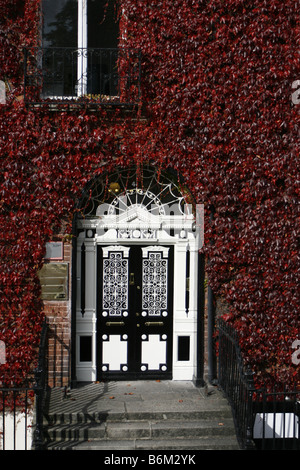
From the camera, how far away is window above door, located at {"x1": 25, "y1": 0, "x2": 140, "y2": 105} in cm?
838

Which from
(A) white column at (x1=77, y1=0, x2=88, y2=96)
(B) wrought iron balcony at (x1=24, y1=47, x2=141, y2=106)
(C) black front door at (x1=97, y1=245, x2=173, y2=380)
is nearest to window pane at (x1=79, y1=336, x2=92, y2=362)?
(C) black front door at (x1=97, y1=245, x2=173, y2=380)

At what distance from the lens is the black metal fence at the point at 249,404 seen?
261 inches

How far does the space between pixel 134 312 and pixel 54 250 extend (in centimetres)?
160

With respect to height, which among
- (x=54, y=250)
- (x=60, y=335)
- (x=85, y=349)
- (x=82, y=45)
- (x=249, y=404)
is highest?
(x=82, y=45)

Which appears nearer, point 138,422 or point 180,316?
point 138,422

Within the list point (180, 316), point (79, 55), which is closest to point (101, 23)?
point (79, 55)

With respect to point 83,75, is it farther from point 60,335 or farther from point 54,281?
point 60,335

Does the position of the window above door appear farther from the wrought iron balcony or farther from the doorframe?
the doorframe

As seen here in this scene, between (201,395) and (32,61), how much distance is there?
18.5 feet

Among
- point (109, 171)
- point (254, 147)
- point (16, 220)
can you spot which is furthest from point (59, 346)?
point (254, 147)

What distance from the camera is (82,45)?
8.40m

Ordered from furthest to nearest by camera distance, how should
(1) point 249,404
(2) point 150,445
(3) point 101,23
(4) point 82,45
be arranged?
(3) point 101,23 < (4) point 82,45 < (2) point 150,445 < (1) point 249,404

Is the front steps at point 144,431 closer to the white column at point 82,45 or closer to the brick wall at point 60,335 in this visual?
the brick wall at point 60,335

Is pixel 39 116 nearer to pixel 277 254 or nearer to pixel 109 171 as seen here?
pixel 109 171
